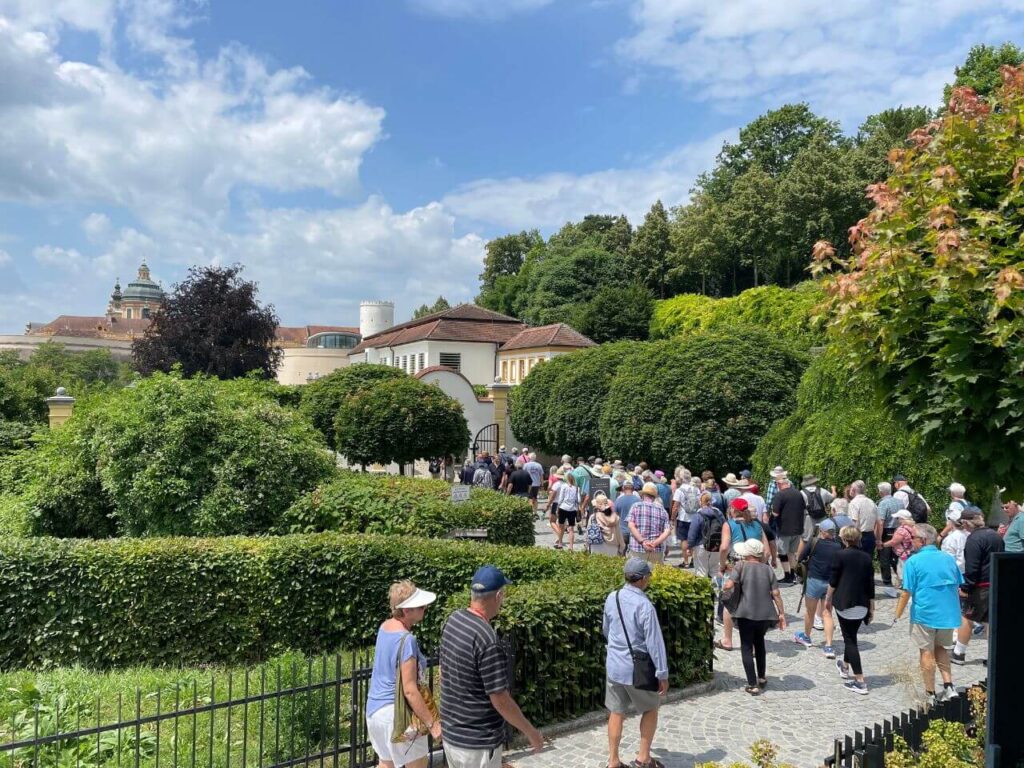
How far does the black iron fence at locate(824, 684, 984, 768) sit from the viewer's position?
4.40 m

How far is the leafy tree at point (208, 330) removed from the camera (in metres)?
42.3

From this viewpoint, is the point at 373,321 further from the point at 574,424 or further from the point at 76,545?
the point at 76,545

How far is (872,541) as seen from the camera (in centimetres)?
1177

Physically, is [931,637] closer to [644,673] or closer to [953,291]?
[644,673]

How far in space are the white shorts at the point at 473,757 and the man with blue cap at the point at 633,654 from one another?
1.58 metres

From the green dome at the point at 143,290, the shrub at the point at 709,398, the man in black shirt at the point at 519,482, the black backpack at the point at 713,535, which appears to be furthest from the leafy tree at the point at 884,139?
the green dome at the point at 143,290

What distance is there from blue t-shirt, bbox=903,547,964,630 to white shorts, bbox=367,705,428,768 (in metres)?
5.17

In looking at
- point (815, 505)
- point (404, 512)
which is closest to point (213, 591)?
point (404, 512)

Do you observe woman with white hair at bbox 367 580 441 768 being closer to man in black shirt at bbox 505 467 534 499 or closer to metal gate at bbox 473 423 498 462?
man in black shirt at bbox 505 467 534 499

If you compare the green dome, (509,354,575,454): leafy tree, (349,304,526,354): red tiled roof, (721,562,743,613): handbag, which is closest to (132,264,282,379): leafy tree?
(349,304,526,354): red tiled roof

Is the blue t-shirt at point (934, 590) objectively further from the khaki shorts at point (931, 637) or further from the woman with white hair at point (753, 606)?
the woman with white hair at point (753, 606)

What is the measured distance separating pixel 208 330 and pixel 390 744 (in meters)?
41.4

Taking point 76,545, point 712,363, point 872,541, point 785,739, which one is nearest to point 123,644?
point 76,545

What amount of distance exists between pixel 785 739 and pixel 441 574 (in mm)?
3931
